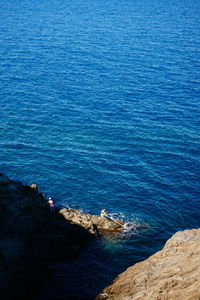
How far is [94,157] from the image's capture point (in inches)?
2547

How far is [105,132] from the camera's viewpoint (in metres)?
72.7

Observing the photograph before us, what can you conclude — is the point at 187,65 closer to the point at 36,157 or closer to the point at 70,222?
the point at 36,157

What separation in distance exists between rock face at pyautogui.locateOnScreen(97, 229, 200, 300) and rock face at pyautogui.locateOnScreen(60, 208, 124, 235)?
29.4ft

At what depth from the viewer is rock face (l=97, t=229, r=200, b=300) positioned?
2939cm

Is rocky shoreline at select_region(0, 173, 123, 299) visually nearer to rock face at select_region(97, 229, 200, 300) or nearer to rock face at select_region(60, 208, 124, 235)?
rock face at select_region(60, 208, 124, 235)

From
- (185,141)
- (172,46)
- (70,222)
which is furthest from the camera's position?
(172,46)

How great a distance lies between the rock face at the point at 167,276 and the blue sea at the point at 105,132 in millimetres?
2731

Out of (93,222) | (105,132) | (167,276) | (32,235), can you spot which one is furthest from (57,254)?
(105,132)

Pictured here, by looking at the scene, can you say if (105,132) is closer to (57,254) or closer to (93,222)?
(93,222)

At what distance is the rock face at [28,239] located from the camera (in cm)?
3438

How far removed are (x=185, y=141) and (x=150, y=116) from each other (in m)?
12.6

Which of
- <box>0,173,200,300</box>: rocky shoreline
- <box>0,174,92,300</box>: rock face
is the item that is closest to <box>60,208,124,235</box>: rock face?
<box>0,173,200,300</box>: rocky shoreline

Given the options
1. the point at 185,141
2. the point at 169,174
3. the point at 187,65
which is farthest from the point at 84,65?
the point at 169,174

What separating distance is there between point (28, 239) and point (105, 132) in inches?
1513
